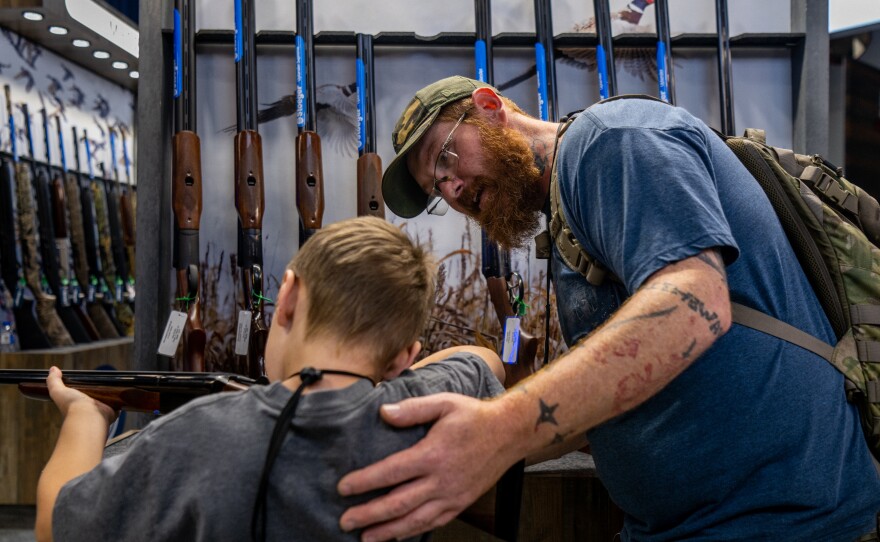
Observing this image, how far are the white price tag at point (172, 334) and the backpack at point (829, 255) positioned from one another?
4.96ft

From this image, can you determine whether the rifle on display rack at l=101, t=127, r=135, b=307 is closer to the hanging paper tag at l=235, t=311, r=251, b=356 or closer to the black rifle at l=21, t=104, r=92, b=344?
the black rifle at l=21, t=104, r=92, b=344

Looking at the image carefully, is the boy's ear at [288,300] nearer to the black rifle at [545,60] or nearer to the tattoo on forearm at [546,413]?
the tattoo on forearm at [546,413]

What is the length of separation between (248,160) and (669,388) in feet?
6.08

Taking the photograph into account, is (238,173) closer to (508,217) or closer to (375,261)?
(508,217)

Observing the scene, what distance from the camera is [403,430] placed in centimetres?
96

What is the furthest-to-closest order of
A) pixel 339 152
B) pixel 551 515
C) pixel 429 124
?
pixel 339 152, pixel 551 515, pixel 429 124

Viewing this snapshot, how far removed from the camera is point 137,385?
1640 millimetres

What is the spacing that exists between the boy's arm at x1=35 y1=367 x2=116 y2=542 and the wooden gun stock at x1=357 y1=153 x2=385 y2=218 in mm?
1238

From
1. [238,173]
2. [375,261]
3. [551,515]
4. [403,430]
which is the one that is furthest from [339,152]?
[403,430]

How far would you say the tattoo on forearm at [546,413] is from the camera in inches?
38.0

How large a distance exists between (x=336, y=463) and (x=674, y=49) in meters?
2.40

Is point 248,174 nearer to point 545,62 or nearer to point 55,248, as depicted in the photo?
point 545,62

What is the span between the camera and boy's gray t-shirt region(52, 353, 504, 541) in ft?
2.99

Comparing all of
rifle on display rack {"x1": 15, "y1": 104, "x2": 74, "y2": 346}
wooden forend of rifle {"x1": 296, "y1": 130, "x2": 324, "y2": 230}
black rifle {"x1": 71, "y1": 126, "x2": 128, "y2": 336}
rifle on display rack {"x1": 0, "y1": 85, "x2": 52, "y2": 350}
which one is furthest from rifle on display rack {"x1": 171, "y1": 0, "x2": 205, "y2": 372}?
black rifle {"x1": 71, "y1": 126, "x2": 128, "y2": 336}
